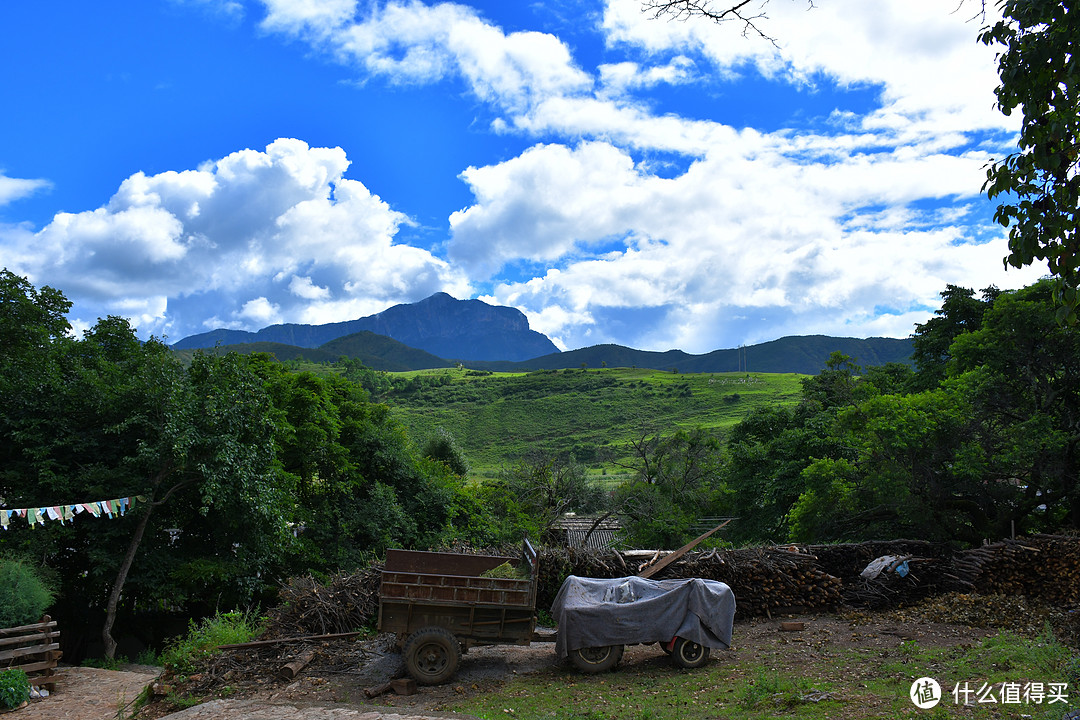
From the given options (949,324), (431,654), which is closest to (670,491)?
(949,324)

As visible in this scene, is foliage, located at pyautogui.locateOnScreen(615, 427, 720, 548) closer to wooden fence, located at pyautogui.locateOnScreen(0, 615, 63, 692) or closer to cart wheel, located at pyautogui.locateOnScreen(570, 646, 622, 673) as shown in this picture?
cart wheel, located at pyautogui.locateOnScreen(570, 646, 622, 673)

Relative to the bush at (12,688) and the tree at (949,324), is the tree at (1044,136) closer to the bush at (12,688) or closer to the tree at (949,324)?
the bush at (12,688)

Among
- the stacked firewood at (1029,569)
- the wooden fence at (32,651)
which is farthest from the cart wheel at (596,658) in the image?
the wooden fence at (32,651)

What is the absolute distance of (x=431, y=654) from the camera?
9250 millimetres

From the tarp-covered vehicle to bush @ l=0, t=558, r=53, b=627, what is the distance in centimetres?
953

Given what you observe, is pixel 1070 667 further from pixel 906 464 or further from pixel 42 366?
pixel 42 366

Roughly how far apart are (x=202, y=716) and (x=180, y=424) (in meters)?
8.34

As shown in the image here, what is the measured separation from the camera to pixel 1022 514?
51.0 ft

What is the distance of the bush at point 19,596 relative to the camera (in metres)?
11.0

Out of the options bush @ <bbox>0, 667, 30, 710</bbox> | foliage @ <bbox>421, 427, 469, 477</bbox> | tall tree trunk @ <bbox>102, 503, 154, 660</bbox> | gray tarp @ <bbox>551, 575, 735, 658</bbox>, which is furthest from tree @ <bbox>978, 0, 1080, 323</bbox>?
foliage @ <bbox>421, 427, 469, 477</bbox>

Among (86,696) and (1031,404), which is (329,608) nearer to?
(86,696)

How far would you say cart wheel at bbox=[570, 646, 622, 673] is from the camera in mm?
9148

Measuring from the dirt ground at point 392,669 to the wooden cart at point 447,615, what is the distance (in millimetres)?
434

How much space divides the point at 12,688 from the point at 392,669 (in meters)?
6.28
